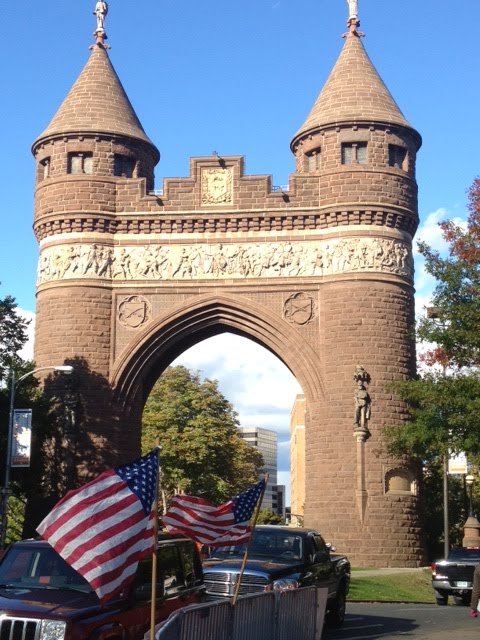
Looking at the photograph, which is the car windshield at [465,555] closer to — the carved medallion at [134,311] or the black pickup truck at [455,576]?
the black pickup truck at [455,576]

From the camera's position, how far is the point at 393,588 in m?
25.5

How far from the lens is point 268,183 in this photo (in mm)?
34344

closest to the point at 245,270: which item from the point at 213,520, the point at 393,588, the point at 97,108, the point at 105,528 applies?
the point at 97,108

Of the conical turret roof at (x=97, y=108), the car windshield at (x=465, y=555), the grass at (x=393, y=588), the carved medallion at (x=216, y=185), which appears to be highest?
the conical turret roof at (x=97, y=108)

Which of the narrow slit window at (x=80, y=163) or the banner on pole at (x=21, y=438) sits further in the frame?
the narrow slit window at (x=80, y=163)

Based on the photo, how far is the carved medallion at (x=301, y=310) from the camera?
3325cm

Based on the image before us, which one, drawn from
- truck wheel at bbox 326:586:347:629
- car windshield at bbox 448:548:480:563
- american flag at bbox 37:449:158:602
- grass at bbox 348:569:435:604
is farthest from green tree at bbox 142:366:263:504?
american flag at bbox 37:449:158:602

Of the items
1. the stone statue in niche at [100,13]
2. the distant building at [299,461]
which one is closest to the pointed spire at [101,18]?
the stone statue in niche at [100,13]

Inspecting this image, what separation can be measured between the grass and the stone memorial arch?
389 centimetres

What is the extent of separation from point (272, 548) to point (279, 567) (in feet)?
3.19

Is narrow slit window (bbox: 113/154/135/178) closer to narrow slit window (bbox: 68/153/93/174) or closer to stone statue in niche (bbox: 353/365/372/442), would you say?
narrow slit window (bbox: 68/153/93/174)

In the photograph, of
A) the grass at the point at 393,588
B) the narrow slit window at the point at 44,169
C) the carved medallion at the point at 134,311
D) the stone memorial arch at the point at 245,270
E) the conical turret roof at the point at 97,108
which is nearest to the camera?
the grass at the point at 393,588

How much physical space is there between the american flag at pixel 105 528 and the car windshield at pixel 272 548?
606cm

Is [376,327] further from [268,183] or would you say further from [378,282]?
[268,183]
